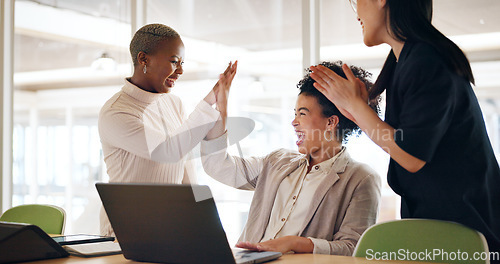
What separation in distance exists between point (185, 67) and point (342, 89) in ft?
6.67

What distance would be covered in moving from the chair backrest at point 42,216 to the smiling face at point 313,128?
1.21 m

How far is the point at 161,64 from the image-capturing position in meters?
2.31

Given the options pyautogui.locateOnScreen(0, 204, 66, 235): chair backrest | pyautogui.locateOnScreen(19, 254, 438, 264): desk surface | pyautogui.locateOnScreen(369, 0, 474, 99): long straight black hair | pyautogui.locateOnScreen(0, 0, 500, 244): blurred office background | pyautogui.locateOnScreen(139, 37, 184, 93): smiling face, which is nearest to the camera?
pyautogui.locateOnScreen(19, 254, 438, 264): desk surface

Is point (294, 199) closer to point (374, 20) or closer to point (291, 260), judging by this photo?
point (291, 260)

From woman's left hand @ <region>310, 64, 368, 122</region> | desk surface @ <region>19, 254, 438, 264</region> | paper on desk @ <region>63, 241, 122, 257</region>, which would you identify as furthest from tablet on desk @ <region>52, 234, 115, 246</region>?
woman's left hand @ <region>310, 64, 368, 122</region>

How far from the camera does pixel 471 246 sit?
1.45 meters

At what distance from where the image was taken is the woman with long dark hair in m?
1.46

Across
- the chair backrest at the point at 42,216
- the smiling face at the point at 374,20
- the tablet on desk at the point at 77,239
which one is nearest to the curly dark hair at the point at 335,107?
the smiling face at the point at 374,20

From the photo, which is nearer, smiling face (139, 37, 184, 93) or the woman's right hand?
the woman's right hand

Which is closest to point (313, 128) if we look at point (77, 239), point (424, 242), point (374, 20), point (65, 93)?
point (374, 20)

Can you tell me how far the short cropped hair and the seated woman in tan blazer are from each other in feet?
1.59

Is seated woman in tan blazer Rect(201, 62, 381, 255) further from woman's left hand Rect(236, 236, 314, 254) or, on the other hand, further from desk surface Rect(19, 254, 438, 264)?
desk surface Rect(19, 254, 438, 264)

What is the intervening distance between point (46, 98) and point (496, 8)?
3103 mm

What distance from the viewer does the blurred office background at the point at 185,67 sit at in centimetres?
284
